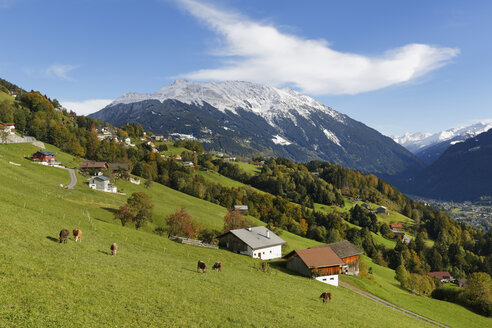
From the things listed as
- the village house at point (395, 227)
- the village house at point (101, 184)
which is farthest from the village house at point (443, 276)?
the village house at point (101, 184)

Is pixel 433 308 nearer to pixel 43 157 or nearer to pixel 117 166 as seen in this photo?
pixel 117 166

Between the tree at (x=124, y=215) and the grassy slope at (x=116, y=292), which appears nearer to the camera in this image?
the grassy slope at (x=116, y=292)

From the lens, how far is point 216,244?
75.2 metres

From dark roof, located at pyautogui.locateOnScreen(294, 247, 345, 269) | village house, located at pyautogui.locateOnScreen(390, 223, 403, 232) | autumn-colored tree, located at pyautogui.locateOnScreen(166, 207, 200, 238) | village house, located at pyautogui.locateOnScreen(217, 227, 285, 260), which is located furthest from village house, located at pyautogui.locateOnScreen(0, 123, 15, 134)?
village house, located at pyautogui.locateOnScreen(390, 223, 403, 232)

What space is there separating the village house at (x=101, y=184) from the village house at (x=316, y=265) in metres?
71.3

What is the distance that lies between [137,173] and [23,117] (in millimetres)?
66808

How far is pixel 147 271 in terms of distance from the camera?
30141 millimetres

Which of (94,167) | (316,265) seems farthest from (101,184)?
(316,265)

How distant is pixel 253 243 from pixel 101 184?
205 feet

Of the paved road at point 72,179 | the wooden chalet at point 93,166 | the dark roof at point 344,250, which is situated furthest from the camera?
the wooden chalet at point 93,166

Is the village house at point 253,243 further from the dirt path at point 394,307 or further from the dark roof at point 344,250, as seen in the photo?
the dirt path at point 394,307

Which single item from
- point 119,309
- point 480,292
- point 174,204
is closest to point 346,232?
point 480,292

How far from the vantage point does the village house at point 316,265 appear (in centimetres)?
6347

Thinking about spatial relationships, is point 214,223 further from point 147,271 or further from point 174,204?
point 147,271
